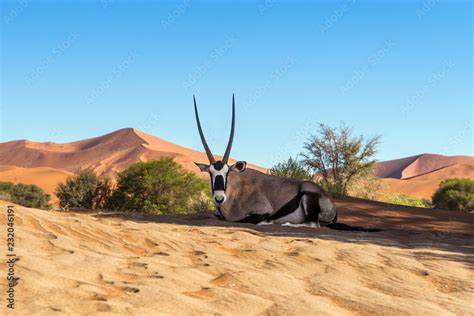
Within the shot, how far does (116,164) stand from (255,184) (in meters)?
64.6

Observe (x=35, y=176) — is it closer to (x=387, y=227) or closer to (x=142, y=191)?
(x=142, y=191)

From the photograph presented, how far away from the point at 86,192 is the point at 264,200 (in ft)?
44.6

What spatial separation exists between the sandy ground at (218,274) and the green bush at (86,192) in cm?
1533

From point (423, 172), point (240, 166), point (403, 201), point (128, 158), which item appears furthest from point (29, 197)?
point (423, 172)

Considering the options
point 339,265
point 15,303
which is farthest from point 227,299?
point 339,265

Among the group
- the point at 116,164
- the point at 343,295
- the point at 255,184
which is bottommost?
the point at 343,295

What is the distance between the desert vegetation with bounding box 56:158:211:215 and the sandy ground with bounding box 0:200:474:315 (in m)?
14.1

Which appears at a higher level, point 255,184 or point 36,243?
point 255,184

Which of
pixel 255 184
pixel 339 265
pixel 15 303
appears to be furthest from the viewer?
pixel 255 184

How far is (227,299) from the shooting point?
3.81 m

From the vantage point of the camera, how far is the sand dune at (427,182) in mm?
65375

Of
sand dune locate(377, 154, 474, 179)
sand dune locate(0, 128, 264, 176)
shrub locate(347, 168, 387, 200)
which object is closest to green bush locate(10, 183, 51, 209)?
shrub locate(347, 168, 387, 200)

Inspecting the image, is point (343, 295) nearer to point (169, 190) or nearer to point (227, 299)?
point (227, 299)

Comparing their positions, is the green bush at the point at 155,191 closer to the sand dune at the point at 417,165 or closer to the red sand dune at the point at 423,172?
the red sand dune at the point at 423,172
